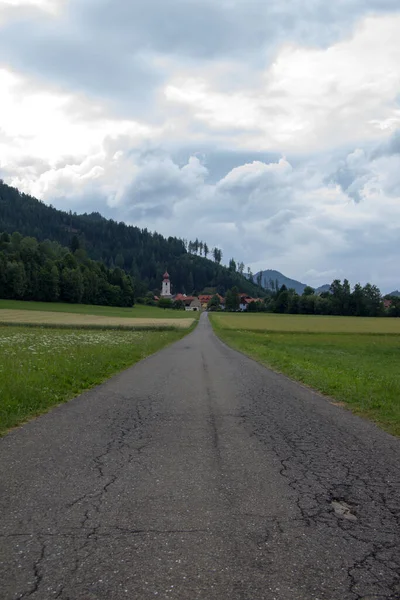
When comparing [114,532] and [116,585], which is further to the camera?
[114,532]

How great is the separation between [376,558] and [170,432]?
204 inches

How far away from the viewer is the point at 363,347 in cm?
4312

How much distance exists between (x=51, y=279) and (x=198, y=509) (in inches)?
4963

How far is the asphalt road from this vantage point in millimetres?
3842

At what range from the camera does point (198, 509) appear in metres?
5.24

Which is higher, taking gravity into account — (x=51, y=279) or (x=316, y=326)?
(x=51, y=279)

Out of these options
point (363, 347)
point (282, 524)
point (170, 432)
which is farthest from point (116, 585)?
point (363, 347)

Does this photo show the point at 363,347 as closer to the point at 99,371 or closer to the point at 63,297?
the point at 99,371

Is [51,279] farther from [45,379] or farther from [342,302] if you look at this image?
[45,379]

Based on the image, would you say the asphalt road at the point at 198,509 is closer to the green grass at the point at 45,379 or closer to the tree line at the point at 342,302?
the green grass at the point at 45,379

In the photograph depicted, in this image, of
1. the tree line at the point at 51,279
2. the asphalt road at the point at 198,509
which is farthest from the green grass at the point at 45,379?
the tree line at the point at 51,279

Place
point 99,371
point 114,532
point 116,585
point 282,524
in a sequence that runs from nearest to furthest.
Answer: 1. point 116,585
2. point 114,532
3. point 282,524
4. point 99,371

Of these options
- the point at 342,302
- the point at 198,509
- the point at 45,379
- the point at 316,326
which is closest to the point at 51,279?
the point at 316,326

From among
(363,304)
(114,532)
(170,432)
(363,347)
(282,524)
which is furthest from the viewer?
(363,304)
